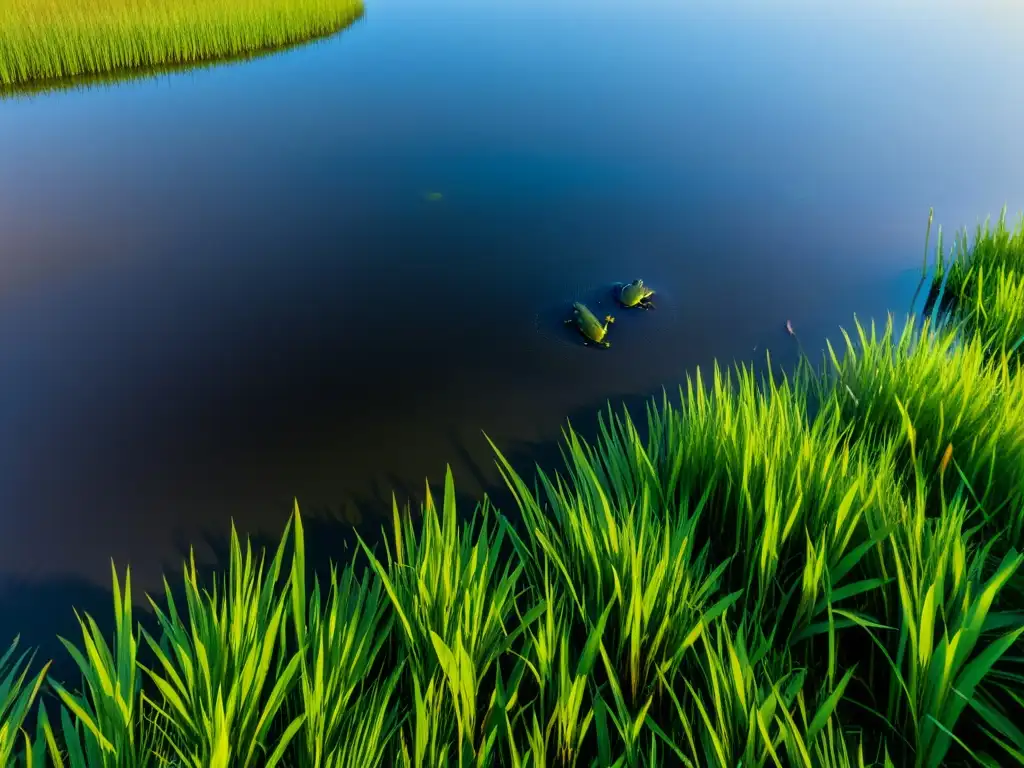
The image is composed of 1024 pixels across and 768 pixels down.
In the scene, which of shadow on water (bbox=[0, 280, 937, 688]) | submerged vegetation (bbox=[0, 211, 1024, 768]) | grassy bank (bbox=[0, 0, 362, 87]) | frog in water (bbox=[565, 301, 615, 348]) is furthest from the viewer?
grassy bank (bbox=[0, 0, 362, 87])

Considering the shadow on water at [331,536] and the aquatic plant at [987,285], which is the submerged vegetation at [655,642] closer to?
the shadow on water at [331,536]

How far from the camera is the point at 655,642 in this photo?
1.26m

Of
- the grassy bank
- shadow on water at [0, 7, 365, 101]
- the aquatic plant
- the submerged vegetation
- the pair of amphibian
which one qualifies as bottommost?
the submerged vegetation

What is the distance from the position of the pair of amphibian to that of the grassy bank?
4.88 metres

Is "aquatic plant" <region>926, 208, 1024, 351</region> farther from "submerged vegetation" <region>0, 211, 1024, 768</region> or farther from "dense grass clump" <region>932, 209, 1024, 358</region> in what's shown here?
"submerged vegetation" <region>0, 211, 1024, 768</region>

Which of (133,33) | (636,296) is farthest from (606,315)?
(133,33)

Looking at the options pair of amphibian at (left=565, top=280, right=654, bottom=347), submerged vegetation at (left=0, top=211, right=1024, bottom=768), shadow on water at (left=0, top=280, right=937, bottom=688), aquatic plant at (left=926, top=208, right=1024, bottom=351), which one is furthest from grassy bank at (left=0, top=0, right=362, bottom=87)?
aquatic plant at (left=926, top=208, right=1024, bottom=351)

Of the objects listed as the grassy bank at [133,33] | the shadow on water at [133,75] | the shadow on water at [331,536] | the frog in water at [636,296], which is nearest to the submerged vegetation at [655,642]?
the shadow on water at [331,536]

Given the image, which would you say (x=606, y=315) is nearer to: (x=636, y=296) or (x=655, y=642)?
(x=636, y=296)

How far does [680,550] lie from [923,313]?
2.13 meters

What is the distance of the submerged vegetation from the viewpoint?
110 cm

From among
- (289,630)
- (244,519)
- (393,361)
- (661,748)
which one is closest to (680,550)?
(661,748)

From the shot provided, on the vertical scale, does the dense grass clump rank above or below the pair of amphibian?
below

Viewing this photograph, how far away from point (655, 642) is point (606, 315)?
1.65 metres
